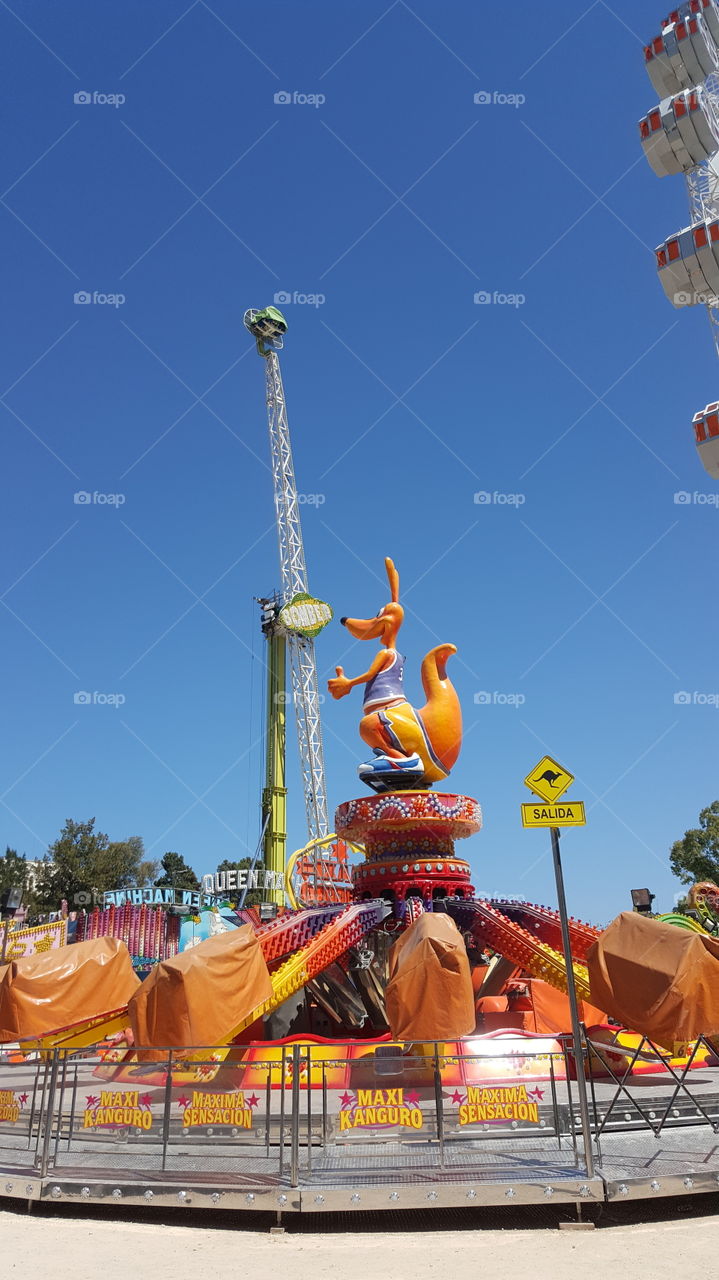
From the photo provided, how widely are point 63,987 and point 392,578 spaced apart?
1215cm

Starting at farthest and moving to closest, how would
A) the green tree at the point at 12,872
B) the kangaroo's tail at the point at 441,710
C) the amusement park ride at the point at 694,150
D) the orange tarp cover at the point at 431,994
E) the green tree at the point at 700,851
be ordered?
the green tree at the point at 12,872 → the green tree at the point at 700,851 → the amusement park ride at the point at 694,150 → the kangaroo's tail at the point at 441,710 → the orange tarp cover at the point at 431,994

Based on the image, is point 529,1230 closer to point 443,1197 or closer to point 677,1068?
point 443,1197

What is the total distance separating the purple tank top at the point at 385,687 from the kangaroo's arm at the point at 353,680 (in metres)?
0.13

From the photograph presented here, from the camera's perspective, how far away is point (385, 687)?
1961 centimetres

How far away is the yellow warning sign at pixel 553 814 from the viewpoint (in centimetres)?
762

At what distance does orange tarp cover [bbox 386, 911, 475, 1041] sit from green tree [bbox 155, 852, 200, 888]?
6433 cm

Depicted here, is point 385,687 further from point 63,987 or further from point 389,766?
point 63,987

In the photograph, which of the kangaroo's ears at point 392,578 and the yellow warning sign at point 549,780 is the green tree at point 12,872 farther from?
the yellow warning sign at point 549,780

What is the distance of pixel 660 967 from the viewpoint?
9328 mm

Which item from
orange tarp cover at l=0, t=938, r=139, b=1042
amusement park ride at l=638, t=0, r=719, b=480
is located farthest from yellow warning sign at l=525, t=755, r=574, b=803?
amusement park ride at l=638, t=0, r=719, b=480

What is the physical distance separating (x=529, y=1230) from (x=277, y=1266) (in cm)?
208

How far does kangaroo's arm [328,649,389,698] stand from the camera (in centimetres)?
1986

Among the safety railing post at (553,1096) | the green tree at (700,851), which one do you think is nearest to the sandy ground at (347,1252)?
the safety railing post at (553,1096)

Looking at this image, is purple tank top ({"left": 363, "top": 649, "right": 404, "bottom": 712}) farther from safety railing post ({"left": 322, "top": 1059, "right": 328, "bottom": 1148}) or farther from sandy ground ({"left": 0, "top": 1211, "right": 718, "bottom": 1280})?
sandy ground ({"left": 0, "top": 1211, "right": 718, "bottom": 1280})
